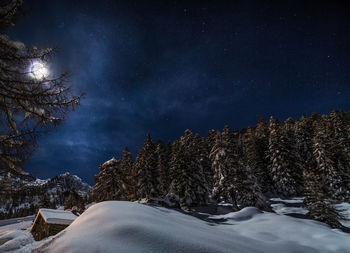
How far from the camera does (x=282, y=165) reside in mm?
30062

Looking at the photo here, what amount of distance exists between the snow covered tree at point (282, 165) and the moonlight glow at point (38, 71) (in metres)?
33.0

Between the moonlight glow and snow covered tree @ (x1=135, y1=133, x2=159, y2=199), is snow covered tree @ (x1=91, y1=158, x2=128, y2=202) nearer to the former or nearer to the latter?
snow covered tree @ (x1=135, y1=133, x2=159, y2=199)

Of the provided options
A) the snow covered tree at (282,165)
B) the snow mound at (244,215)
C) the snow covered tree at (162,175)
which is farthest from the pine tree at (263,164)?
the snow mound at (244,215)

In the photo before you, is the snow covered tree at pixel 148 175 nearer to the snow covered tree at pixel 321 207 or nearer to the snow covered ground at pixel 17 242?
the snow covered ground at pixel 17 242

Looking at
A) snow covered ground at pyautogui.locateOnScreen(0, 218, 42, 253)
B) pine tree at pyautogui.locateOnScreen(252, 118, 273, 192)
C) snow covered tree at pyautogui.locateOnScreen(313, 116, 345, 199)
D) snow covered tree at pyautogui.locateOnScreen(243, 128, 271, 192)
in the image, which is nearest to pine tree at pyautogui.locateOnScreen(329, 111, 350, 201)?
snow covered tree at pyautogui.locateOnScreen(313, 116, 345, 199)

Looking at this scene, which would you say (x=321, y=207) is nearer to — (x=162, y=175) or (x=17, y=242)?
(x=162, y=175)

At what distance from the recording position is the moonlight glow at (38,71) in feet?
17.0

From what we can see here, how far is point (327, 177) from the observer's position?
25812 millimetres

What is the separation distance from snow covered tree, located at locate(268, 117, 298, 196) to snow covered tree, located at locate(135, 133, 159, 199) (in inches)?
763

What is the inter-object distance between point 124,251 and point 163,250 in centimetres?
48

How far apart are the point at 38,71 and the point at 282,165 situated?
33.4 m

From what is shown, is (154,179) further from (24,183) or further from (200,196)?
(24,183)

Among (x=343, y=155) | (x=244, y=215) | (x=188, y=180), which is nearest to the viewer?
(x=244, y=215)

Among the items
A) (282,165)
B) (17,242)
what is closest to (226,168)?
(282,165)
